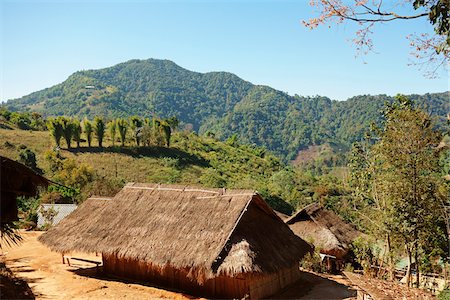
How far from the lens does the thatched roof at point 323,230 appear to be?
18031mm

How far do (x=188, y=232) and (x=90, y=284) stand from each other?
3778mm

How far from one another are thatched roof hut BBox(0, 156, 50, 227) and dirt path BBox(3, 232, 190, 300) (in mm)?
6748

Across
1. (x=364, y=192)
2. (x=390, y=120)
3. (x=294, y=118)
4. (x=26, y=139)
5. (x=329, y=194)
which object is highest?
(x=294, y=118)

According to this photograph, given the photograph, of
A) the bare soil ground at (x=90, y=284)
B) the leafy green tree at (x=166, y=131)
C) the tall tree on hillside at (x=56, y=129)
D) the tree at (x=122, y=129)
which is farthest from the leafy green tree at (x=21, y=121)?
the bare soil ground at (x=90, y=284)

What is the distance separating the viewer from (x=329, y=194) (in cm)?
5278

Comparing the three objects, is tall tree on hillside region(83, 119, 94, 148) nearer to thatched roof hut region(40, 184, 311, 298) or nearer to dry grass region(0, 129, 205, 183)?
dry grass region(0, 129, 205, 183)

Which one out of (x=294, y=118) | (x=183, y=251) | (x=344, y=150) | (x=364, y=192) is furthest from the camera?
(x=294, y=118)

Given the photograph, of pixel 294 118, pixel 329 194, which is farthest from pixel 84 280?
pixel 294 118

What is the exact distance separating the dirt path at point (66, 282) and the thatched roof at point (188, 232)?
101 cm

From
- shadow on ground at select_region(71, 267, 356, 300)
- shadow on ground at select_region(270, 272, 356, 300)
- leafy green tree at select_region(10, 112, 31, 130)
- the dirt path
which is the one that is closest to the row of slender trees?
leafy green tree at select_region(10, 112, 31, 130)

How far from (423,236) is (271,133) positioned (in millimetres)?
127670

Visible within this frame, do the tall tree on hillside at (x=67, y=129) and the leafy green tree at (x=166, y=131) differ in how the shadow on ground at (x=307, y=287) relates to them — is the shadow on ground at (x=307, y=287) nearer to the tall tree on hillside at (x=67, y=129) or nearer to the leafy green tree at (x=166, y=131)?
the tall tree on hillside at (x=67, y=129)

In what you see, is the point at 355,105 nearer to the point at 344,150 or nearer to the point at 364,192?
Result: the point at 344,150

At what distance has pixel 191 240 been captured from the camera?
12.5 m
